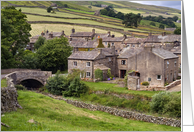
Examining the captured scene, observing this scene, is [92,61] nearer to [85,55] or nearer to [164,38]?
[85,55]

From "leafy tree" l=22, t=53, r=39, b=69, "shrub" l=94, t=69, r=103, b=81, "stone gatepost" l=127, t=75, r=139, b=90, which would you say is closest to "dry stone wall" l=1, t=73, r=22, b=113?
"stone gatepost" l=127, t=75, r=139, b=90

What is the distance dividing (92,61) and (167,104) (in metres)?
18.7

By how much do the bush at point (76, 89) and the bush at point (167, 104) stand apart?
10538mm

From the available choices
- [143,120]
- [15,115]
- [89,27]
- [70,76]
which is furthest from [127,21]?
[15,115]

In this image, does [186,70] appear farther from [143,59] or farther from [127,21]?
[127,21]

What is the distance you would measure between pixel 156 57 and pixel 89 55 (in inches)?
477

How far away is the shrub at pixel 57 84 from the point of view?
3691 cm

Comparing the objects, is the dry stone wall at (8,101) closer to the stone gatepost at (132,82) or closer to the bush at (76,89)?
the bush at (76,89)

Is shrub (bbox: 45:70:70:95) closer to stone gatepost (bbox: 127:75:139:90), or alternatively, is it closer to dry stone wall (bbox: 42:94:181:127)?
dry stone wall (bbox: 42:94:181:127)

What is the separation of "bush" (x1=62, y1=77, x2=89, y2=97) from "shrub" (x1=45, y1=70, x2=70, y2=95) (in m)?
1.03

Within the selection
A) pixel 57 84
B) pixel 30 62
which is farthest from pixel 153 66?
pixel 30 62

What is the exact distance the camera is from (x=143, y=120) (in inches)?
1019

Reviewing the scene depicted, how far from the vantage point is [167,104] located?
85.1 ft

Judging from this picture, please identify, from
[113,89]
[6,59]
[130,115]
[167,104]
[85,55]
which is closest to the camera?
[167,104]
